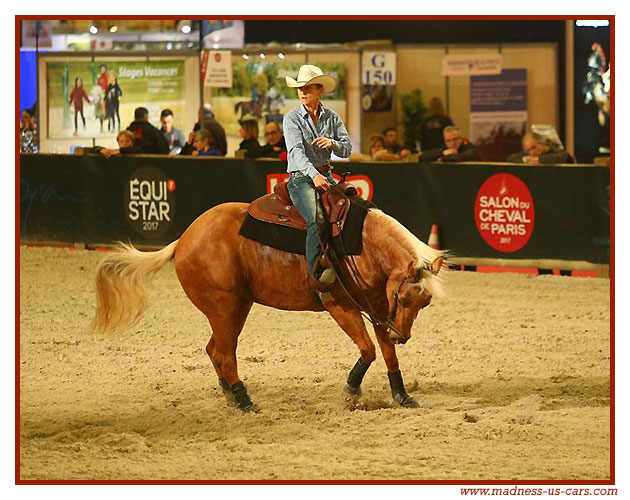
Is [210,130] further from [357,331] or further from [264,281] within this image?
[357,331]

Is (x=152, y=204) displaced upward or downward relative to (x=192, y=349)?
upward

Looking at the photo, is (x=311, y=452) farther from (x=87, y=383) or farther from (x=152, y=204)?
(x=152, y=204)

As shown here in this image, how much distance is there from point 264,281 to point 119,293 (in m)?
1.08

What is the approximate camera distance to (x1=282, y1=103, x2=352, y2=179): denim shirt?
764cm

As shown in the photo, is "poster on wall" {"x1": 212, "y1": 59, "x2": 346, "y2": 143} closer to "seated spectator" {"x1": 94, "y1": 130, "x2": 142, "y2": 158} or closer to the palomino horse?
"seated spectator" {"x1": 94, "y1": 130, "x2": 142, "y2": 158}

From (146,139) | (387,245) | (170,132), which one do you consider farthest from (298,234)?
(170,132)

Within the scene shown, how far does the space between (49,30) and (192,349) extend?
11461mm

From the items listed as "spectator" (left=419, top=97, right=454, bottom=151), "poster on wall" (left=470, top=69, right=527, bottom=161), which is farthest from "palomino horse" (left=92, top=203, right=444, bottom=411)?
"poster on wall" (left=470, top=69, right=527, bottom=161)

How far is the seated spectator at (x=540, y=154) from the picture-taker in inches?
526

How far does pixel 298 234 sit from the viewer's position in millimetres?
7945

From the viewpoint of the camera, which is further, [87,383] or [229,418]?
[87,383]

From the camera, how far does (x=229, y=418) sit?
25.6 feet

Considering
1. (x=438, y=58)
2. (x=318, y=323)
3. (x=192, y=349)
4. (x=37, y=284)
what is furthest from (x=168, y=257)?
(x=438, y=58)

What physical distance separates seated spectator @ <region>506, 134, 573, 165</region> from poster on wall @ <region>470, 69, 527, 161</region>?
556 cm
